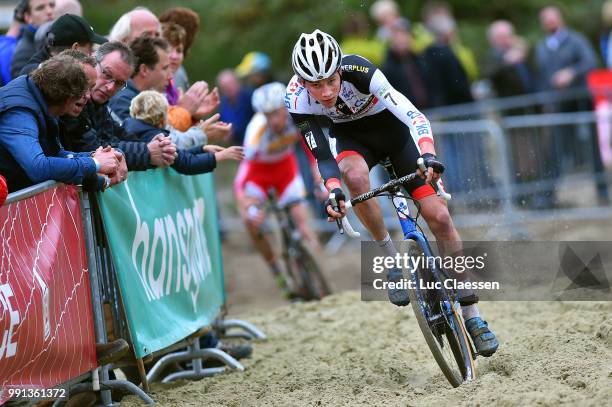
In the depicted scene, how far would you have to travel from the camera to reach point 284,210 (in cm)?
1166

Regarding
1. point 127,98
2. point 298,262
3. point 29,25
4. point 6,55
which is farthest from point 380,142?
point 298,262

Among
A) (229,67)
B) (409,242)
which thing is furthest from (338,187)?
(229,67)

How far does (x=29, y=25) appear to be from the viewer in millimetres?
8266

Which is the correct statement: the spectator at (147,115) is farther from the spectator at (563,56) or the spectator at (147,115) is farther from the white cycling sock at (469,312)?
the spectator at (563,56)

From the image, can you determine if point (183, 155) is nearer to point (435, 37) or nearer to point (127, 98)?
point (127, 98)

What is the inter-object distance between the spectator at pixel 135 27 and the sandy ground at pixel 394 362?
2881 mm

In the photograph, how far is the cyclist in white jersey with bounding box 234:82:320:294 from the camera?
11570 mm

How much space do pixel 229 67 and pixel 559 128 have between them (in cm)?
866

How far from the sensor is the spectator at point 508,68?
1561 centimetres

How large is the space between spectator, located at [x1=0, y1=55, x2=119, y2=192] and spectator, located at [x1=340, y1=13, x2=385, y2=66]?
8.15 metres

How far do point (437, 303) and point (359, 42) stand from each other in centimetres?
810

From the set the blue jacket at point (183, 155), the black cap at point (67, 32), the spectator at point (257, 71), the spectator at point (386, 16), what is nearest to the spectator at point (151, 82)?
the blue jacket at point (183, 155)

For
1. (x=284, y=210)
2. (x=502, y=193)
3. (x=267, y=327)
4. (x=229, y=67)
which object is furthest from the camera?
(x=229, y=67)

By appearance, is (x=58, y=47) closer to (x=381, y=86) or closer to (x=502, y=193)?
(x=381, y=86)
